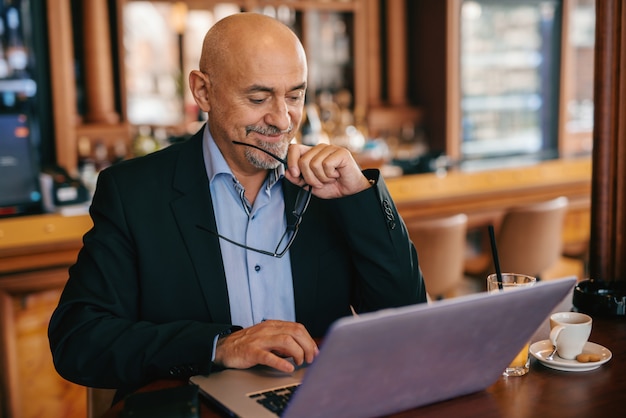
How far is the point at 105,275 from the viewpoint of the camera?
1.50 m

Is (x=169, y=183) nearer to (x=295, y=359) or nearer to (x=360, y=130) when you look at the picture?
(x=295, y=359)

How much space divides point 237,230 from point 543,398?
0.81 metres

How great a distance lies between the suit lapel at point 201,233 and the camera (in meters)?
1.58

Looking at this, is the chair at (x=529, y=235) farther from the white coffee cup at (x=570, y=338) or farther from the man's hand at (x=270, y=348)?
the man's hand at (x=270, y=348)

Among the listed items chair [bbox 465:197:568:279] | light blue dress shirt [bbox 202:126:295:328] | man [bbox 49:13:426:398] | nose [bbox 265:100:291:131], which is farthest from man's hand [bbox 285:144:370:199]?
chair [bbox 465:197:568:279]

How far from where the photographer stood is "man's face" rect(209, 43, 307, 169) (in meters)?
1.58

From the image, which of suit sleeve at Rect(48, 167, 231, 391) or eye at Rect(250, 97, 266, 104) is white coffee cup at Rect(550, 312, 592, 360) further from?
eye at Rect(250, 97, 266, 104)

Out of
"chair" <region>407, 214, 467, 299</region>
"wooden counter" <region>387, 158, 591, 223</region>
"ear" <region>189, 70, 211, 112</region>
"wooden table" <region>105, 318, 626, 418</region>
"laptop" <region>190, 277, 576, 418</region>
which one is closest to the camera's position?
"laptop" <region>190, 277, 576, 418</region>

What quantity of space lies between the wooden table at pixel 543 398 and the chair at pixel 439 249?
5.61 feet

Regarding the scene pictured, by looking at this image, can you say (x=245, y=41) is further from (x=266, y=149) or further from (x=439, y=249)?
(x=439, y=249)

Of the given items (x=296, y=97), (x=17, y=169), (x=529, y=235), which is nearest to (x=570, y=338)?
(x=296, y=97)

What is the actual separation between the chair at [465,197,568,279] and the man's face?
192 cm

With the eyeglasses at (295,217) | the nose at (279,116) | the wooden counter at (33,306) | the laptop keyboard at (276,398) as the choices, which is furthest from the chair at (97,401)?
the wooden counter at (33,306)

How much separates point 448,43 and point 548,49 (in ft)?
3.62
